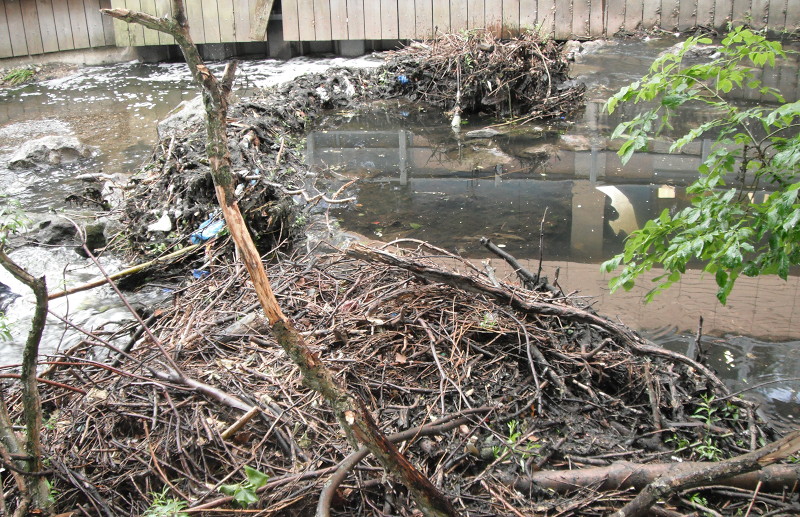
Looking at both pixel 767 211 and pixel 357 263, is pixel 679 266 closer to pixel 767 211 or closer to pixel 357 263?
pixel 767 211

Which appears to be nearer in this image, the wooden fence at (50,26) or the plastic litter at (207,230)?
the plastic litter at (207,230)

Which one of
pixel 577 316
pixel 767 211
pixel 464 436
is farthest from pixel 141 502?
pixel 767 211

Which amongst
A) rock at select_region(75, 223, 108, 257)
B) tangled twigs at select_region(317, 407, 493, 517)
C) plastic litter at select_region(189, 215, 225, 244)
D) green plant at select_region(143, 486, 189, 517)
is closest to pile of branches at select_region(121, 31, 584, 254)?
plastic litter at select_region(189, 215, 225, 244)

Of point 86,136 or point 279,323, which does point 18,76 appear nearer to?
point 86,136

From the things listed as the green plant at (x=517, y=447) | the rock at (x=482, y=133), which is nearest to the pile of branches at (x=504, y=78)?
the rock at (x=482, y=133)

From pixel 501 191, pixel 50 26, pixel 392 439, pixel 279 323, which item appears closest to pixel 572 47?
pixel 501 191

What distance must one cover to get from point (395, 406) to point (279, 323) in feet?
3.41

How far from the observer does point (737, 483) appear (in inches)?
97.7

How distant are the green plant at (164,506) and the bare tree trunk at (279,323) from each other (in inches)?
28.3

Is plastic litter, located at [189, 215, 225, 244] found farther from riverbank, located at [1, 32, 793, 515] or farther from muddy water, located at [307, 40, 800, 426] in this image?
muddy water, located at [307, 40, 800, 426]

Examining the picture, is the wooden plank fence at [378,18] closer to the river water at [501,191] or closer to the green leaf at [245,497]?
the river water at [501,191]

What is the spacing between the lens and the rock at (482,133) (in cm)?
770

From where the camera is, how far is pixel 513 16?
1079 cm

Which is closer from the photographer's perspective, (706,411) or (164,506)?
(164,506)
